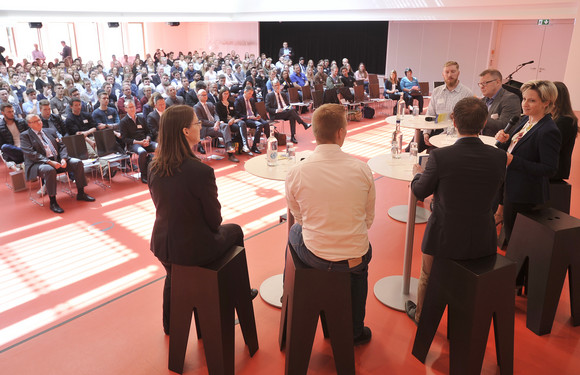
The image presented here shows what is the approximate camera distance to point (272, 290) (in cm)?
365

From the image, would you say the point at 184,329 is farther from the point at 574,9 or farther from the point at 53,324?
the point at 574,9

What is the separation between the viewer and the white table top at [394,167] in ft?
11.4

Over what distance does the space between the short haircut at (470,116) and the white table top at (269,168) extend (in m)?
1.41

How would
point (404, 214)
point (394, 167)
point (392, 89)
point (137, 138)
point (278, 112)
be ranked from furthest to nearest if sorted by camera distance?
point (392, 89) < point (278, 112) < point (137, 138) < point (404, 214) < point (394, 167)

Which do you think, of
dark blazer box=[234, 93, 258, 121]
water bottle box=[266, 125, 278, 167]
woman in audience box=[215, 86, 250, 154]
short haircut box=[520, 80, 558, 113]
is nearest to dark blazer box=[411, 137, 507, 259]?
short haircut box=[520, 80, 558, 113]

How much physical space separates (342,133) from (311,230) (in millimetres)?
559

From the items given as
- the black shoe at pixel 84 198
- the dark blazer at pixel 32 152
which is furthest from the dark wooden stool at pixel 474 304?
the dark blazer at pixel 32 152

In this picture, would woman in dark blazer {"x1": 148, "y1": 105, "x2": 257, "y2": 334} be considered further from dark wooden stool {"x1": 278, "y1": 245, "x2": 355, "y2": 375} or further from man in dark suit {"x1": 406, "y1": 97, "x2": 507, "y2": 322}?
man in dark suit {"x1": 406, "y1": 97, "x2": 507, "y2": 322}

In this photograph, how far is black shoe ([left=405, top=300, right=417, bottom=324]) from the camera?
129 inches

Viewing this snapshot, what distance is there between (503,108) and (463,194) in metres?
2.87

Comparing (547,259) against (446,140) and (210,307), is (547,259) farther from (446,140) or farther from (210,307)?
(210,307)

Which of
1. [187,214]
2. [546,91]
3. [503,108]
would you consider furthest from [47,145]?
[546,91]

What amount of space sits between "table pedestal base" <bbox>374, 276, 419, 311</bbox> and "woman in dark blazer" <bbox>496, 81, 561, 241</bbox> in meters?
1.07

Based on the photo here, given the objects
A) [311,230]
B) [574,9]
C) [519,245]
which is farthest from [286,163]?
[574,9]
